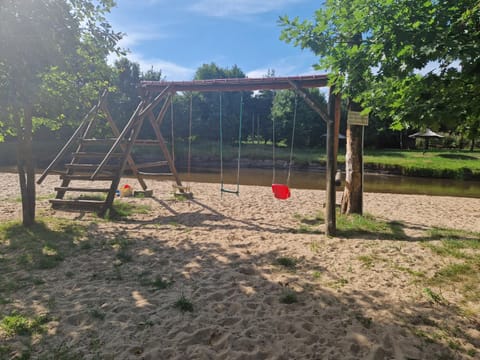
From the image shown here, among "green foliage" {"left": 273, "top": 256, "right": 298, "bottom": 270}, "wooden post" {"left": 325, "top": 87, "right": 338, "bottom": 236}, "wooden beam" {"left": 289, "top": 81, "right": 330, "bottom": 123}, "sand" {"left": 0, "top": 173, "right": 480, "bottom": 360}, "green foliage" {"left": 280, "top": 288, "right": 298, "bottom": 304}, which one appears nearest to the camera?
"sand" {"left": 0, "top": 173, "right": 480, "bottom": 360}

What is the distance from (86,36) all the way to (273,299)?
17.3 feet

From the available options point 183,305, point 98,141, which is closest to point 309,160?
point 98,141

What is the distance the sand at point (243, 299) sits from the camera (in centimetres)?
273

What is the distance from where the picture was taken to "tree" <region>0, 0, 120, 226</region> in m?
4.29

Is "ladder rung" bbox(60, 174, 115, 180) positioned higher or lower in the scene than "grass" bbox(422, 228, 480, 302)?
higher

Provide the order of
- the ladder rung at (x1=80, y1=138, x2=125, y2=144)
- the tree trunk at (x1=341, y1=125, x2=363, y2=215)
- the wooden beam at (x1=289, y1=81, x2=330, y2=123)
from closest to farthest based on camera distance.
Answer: the wooden beam at (x1=289, y1=81, x2=330, y2=123) → the tree trunk at (x1=341, y1=125, x2=363, y2=215) → the ladder rung at (x1=80, y1=138, x2=125, y2=144)

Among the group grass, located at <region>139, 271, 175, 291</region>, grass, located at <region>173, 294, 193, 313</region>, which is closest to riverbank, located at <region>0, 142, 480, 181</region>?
grass, located at <region>139, 271, 175, 291</region>

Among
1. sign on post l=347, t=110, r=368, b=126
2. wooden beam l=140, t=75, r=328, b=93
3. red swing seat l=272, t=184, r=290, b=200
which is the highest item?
Result: wooden beam l=140, t=75, r=328, b=93

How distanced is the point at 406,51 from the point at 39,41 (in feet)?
15.2

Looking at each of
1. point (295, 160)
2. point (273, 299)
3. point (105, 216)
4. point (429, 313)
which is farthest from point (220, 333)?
point (295, 160)

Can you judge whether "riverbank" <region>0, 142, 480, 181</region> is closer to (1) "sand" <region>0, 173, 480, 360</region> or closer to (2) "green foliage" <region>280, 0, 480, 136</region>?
(1) "sand" <region>0, 173, 480, 360</region>

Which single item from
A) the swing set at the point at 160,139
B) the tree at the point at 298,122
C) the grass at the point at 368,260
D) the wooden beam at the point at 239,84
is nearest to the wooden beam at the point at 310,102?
the swing set at the point at 160,139

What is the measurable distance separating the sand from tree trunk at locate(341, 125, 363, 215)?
132 cm

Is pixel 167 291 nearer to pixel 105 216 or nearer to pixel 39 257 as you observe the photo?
pixel 39 257
